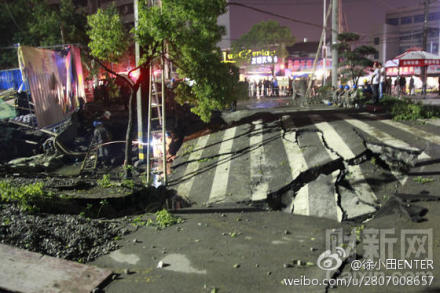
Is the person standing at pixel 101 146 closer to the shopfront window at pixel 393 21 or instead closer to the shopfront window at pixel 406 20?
the shopfront window at pixel 406 20

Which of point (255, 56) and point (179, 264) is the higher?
point (255, 56)

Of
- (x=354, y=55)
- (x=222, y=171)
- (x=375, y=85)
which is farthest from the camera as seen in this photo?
(x=354, y=55)

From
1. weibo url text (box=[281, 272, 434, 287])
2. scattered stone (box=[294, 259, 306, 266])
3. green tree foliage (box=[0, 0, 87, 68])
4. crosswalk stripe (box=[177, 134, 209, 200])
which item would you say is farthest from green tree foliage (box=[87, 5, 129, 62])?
green tree foliage (box=[0, 0, 87, 68])

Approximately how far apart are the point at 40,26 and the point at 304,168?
845 inches

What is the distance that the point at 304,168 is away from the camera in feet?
29.9

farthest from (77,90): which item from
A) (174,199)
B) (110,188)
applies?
(174,199)

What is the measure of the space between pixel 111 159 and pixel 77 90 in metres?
2.96

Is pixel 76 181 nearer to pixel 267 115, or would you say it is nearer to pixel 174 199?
pixel 174 199

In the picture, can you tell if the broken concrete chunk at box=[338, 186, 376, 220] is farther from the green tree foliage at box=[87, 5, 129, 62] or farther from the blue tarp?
the blue tarp

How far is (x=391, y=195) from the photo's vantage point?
24.5 ft

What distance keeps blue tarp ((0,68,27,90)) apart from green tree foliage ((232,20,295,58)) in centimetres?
4308

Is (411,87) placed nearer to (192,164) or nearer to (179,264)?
(192,164)

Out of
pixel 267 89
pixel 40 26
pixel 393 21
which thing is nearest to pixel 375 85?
pixel 267 89

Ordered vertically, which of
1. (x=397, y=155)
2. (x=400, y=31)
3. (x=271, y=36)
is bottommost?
(x=397, y=155)
